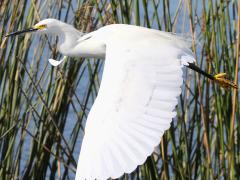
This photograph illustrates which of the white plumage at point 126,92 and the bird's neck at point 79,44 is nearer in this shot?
the white plumage at point 126,92

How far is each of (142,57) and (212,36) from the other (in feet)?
1.04

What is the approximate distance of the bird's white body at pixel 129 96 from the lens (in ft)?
5.10

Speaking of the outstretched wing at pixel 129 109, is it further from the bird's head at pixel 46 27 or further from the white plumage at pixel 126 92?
the bird's head at pixel 46 27

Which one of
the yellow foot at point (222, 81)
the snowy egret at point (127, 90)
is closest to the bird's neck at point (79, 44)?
the snowy egret at point (127, 90)

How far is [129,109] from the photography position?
1.73 meters

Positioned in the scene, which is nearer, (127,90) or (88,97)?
(127,90)

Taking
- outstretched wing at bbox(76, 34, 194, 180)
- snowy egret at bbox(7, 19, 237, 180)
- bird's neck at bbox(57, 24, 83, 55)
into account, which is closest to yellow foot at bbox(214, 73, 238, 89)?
snowy egret at bbox(7, 19, 237, 180)

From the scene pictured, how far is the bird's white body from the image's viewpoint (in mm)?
1556

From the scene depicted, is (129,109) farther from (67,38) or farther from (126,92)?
(67,38)

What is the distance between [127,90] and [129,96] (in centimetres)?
2

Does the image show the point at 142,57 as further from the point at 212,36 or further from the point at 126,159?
the point at 126,159

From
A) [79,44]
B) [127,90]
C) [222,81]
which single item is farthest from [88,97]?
[127,90]

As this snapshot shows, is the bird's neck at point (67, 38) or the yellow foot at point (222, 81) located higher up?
the bird's neck at point (67, 38)

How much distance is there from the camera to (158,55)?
197 centimetres
